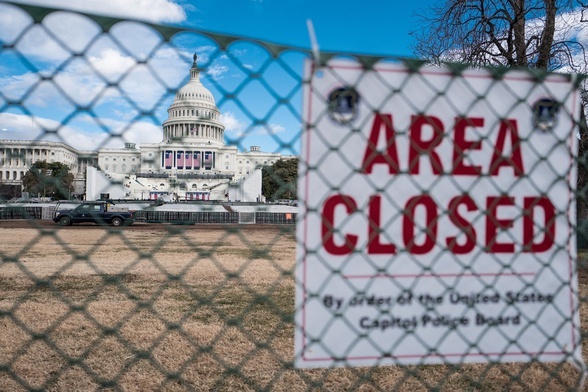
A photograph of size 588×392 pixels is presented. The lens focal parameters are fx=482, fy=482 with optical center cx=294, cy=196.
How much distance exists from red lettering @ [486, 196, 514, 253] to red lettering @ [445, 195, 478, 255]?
0.05 metres

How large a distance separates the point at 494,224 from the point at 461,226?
11cm

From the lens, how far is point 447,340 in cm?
144

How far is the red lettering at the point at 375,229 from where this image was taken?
136 centimetres

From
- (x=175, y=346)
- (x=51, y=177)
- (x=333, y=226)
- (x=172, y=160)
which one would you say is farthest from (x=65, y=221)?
(x=333, y=226)

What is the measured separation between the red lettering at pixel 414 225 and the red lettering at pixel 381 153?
0.37ft

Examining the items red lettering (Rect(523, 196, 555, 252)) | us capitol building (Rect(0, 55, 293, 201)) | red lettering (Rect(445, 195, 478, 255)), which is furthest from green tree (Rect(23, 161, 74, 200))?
red lettering (Rect(523, 196, 555, 252))

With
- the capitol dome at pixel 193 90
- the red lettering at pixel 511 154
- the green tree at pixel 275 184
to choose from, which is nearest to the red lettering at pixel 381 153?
the green tree at pixel 275 184

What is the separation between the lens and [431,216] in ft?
4.60

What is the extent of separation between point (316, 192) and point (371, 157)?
0.61 feet

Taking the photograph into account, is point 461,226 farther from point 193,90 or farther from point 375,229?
point 193,90

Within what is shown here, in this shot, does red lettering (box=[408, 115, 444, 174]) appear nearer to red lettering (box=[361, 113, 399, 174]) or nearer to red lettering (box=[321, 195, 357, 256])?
red lettering (box=[361, 113, 399, 174])

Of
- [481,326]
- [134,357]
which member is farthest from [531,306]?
[134,357]

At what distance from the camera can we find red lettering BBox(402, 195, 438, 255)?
138 cm

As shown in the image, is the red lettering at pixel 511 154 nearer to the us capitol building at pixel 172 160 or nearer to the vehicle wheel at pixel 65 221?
the us capitol building at pixel 172 160
